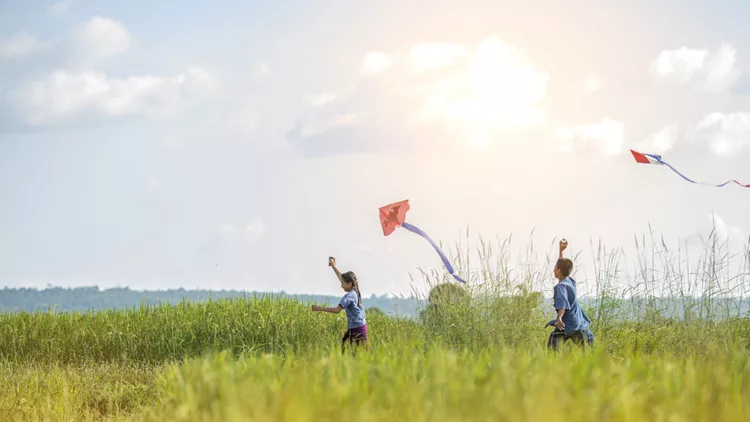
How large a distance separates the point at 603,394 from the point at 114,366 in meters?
8.75

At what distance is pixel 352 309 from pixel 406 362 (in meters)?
4.46

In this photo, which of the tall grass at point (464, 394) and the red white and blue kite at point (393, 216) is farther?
the red white and blue kite at point (393, 216)

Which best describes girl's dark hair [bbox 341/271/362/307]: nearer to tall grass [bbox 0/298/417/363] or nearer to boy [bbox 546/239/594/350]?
tall grass [bbox 0/298/417/363]

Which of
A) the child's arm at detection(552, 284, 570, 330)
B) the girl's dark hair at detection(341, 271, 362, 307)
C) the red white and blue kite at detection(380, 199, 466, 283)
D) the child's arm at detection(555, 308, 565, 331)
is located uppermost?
the red white and blue kite at detection(380, 199, 466, 283)

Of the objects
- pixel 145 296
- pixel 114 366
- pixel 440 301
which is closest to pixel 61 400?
pixel 114 366

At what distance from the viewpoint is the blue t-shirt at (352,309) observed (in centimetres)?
929

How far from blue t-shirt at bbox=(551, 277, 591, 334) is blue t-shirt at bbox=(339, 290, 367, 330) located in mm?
2462

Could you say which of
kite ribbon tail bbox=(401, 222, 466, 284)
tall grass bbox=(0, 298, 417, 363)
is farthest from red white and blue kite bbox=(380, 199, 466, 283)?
tall grass bbox=(0, 298, 417, 363)

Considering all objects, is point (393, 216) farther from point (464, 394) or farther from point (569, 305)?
point (464, 394)

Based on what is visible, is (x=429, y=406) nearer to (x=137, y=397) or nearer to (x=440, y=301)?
(x=137, y=397)

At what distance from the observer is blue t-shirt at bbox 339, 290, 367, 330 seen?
9288 mm

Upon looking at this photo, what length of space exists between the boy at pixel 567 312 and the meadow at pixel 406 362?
39 cm

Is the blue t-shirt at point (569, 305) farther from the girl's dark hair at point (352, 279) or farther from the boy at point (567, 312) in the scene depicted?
the girl's dark hair at point (352, 279)

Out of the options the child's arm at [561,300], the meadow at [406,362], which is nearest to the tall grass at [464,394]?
the meadow at [406,362]
